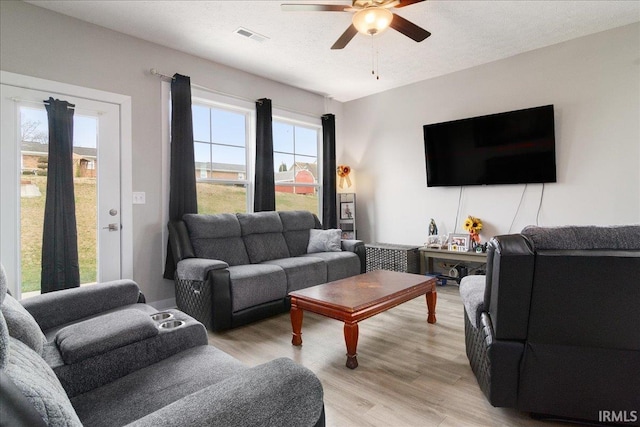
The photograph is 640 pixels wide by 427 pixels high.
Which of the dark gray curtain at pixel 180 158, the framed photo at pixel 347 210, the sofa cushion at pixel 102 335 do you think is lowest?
the sofa cushion at pixel 102 335

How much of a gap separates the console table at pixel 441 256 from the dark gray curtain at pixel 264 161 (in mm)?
2124

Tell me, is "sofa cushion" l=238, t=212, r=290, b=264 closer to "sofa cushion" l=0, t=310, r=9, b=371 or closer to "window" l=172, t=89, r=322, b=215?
"window" l=172, t=89, r=322, b=215

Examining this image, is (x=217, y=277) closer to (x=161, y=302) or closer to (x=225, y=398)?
(x=161, y=302)

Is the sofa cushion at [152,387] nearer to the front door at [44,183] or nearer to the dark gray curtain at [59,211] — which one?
the dark gray curtain at [59,211]

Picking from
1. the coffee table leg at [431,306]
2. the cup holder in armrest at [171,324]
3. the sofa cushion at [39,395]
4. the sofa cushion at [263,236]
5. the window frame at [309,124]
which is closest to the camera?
the sofa cushion at [39,395]

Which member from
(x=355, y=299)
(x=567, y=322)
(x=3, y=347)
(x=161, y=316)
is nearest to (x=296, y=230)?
(x=355, y=299)

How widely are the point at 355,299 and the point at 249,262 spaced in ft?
5.72

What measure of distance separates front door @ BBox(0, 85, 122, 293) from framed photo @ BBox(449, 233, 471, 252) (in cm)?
386

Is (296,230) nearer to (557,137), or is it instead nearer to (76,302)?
(76,302)

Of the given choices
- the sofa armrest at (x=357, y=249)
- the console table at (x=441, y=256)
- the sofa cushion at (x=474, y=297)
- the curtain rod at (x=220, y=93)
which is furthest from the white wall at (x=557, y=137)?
the sofa cushion at (x=474, y=297)

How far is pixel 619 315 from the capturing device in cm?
146

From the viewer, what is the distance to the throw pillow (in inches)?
168

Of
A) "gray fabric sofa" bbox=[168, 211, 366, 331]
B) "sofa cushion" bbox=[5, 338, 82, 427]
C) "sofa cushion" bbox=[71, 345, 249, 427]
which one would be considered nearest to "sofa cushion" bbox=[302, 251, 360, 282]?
"gray fabric sofa" bbox=[168, 211, 366, 331]

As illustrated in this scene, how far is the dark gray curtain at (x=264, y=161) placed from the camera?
4.46m
